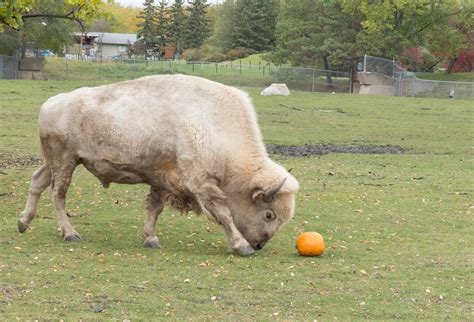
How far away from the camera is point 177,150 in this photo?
1019 centimetres

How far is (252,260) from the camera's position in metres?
9.75

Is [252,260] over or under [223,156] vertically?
under

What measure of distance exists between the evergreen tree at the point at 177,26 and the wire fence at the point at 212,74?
3194 centimetres

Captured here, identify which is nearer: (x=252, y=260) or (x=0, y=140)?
(x=252, y=260)

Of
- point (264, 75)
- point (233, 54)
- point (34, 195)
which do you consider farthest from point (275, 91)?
point (233, 54)

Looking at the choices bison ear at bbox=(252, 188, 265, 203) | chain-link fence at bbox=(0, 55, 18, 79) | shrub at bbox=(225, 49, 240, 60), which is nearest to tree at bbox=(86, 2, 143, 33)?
shrub at bbox=(225, 49, 240, 60)

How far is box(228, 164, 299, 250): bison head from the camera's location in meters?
10.0

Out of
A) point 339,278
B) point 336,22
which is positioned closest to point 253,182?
point 339,278

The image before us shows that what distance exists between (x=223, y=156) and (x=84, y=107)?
183 centimetres

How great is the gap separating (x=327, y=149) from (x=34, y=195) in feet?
44.2

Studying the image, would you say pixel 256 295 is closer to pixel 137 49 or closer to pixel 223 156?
pixel 223 156

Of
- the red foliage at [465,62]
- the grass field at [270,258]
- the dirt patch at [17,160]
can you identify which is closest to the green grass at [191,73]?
the red foliage at [465,62]

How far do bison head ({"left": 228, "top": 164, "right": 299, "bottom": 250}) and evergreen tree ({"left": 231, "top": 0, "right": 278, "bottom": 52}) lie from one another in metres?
76.8

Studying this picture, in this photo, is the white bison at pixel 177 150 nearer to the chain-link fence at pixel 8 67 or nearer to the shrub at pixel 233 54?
the chain-link fence at pixel 8 67
